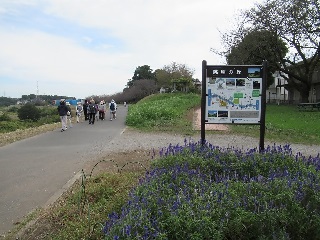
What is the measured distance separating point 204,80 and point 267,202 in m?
4.15

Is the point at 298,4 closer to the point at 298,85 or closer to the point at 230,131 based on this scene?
the point at 298,85

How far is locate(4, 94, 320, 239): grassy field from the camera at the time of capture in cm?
323

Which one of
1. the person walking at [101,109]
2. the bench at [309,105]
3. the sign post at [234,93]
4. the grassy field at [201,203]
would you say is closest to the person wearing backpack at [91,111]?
the person walking at [101,109]

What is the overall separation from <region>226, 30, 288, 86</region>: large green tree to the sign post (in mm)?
29348

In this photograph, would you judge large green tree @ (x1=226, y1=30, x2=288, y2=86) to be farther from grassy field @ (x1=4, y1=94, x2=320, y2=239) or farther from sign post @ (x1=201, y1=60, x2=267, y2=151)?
grassy field @ (x1=4, y1=94, x2=320, y2=239)

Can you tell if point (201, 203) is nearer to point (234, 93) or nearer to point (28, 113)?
point (234, 93)

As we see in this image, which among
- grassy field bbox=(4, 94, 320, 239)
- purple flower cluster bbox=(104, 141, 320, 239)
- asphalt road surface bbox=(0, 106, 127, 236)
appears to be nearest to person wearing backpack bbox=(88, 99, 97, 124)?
asphalt road surface bbox=(0, 106, 127, 236)

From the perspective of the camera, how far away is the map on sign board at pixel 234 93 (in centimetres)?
759

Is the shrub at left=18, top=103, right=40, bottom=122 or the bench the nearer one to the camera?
the bench

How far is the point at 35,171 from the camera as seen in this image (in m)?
7.94

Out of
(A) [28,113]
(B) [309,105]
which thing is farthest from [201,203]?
(A) [28,113]

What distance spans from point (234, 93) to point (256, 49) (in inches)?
1202

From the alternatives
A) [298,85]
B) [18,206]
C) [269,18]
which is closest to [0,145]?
Answer: [18,206]

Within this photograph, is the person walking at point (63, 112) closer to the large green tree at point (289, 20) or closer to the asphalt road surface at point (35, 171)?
the asphalt road surface at point (35, 171)
